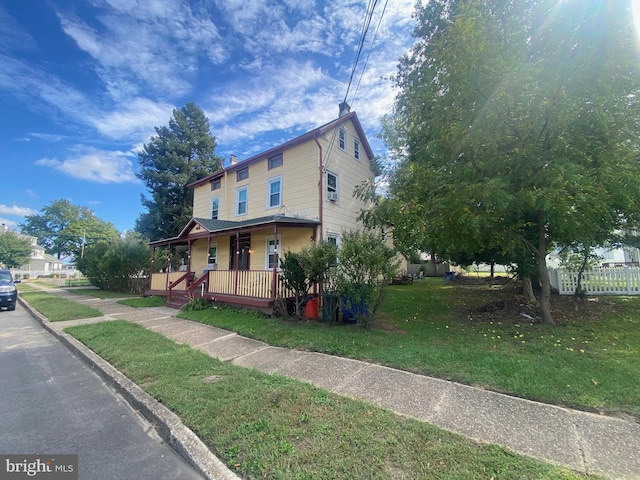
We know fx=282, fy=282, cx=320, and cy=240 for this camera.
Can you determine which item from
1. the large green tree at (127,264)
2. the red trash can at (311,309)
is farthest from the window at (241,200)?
the large green tree at (127,264)

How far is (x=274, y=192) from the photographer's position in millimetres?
13438

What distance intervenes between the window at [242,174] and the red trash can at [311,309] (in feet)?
29.7

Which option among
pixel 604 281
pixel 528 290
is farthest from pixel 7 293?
pixel 604 281

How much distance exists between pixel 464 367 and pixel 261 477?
11.3 feet

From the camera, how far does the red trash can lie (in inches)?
323

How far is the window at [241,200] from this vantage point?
14766 millimetres

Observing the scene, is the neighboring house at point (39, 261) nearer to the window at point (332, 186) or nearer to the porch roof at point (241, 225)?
the porch roof at point (241, 225)

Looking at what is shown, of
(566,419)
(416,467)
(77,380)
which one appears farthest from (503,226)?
(77,380)

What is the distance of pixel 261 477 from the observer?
217 cm

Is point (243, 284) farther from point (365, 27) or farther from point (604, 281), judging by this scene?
point (604, 281)

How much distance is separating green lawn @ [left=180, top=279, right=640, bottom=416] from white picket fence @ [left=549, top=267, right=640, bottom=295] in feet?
2.44

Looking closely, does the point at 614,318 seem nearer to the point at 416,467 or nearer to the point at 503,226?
the point at 503,226

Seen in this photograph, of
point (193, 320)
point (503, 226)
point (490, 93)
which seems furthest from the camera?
point (193, 320)

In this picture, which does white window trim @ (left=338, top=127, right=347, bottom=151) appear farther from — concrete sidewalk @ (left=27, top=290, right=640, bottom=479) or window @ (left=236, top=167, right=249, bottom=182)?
concrete sidewalk @ (left=27, top=290, right=640, bottom=479)
